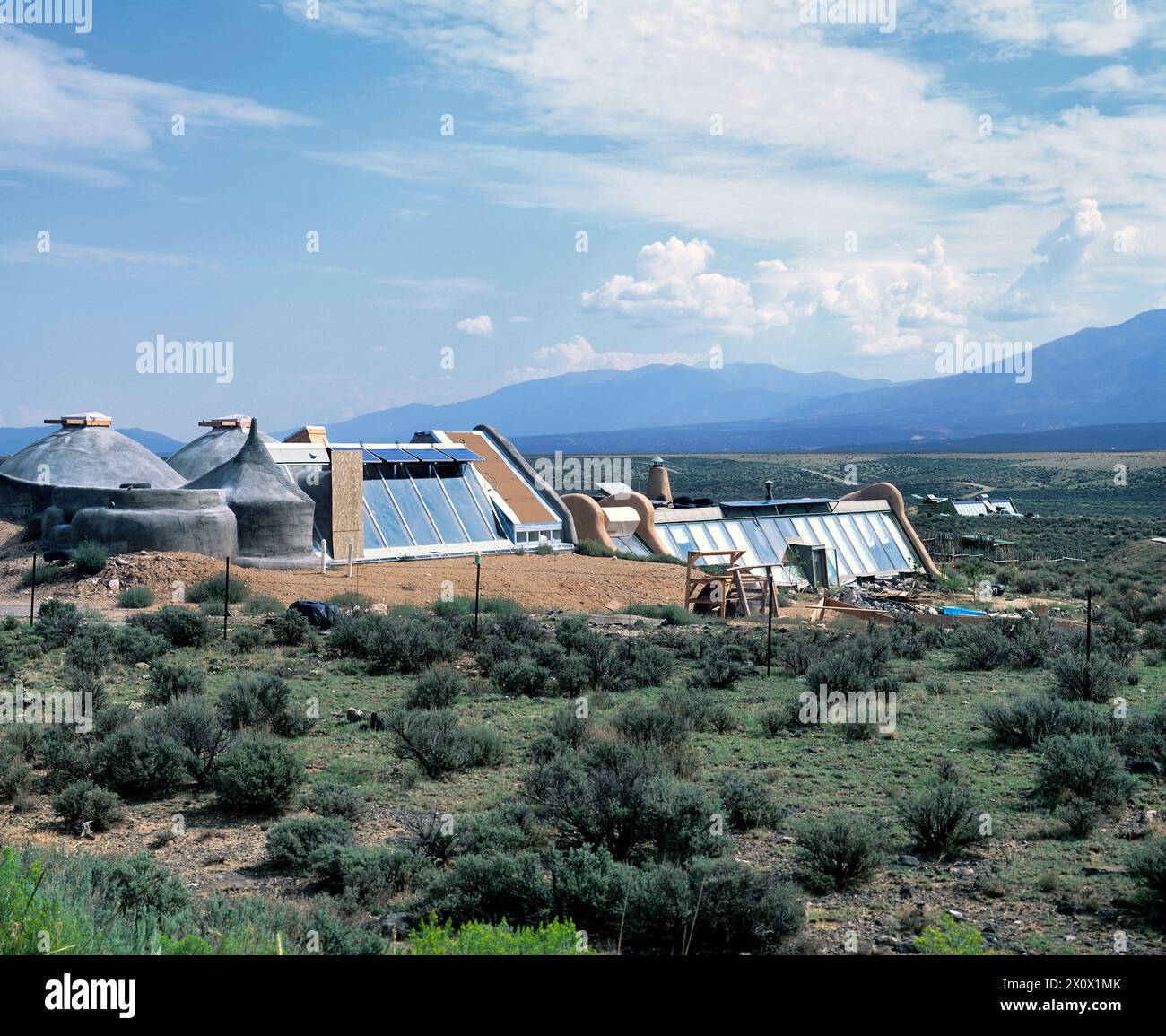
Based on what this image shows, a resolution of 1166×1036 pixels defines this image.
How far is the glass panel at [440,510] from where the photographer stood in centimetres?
3659

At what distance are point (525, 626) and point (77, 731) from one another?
998 cm

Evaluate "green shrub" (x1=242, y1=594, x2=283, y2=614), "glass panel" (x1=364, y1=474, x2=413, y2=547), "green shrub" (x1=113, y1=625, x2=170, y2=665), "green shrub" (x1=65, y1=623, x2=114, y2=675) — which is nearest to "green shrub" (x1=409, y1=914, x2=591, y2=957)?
"green shrub" (x1=65, y1=623, x2=114, y2=675)

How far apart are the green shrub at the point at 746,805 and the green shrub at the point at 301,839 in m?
3.37

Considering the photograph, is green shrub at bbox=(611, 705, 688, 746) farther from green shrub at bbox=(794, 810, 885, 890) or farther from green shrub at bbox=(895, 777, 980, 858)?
green shrub at bbox=(794, 810, 885, 890)

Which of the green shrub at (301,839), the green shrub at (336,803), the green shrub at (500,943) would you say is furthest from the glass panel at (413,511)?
the green shrub at (500,943)

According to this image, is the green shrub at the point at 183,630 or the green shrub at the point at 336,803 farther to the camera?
the green shrub at the point at 183,630

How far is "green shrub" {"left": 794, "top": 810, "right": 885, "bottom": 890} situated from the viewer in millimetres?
8422

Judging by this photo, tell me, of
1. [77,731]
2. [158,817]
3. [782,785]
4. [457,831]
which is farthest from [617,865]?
[77,731]

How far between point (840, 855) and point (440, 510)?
98.0 feet

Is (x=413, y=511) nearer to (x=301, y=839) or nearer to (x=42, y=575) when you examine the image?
(x=42, y=575)

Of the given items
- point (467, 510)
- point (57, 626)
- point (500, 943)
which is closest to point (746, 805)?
point (500, 943)

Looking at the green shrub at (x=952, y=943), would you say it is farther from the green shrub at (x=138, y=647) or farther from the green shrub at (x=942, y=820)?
the green shrub at (x=138, y=647)

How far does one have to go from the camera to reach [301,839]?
895 centimetres

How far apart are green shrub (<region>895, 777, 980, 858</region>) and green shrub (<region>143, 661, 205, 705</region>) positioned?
987cm
